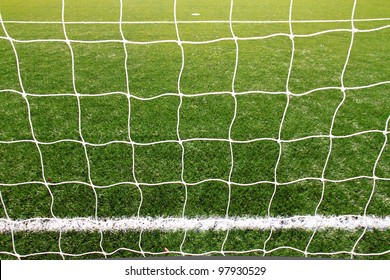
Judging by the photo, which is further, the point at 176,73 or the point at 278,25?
the point at 278,25

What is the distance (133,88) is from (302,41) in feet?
7.18

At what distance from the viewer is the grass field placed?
173 cm

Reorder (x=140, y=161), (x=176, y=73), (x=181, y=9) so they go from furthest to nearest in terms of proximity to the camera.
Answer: (x=181, y=9) → (x=176, y=73) → (x=140, y=161)

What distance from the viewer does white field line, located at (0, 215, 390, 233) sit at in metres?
1.75

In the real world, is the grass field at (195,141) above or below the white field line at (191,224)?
above

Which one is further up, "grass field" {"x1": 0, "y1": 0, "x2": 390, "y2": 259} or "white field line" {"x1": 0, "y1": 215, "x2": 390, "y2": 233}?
"grass field" {"x1": 0, "y1": 0, "x2": 390, "y2": 259}

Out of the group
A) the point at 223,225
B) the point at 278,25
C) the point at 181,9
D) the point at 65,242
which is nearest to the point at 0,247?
the point at 65,242

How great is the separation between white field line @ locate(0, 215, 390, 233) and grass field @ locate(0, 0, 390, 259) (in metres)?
0.03

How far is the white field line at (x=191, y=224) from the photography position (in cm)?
175

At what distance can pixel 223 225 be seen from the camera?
1.78 m

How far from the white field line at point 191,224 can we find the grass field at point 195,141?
0.03 metres
